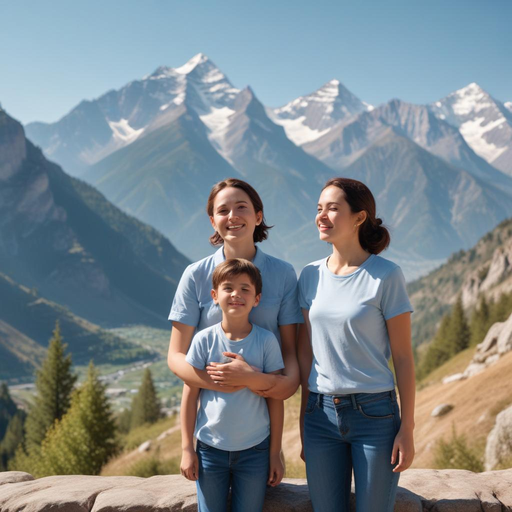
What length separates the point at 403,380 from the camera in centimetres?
595

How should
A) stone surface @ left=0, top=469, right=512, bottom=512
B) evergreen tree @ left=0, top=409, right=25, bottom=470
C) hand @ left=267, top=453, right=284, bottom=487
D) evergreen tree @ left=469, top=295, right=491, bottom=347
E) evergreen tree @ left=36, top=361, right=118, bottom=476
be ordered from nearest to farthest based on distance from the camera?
hand @ left=267, top=453, right=284, bottom=487, stone surface @ left=0, top=469, right=512, bottom=512, evergreen tree @ left=36, top=361, right=118, bottom=476, evergreen tree @ left=469, top=295, right=491, bottom=347, evergreen tree @ left=0, top=409, right=25, bottom=470

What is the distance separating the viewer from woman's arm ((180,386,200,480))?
20.1ft

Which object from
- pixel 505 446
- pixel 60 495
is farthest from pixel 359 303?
pixel 505 446

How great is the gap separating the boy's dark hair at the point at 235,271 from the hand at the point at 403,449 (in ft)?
6.53

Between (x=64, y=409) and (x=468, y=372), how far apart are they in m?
34.5

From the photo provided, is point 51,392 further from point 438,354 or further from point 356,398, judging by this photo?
point 356,398

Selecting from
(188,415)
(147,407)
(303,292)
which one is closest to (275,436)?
(188,415)

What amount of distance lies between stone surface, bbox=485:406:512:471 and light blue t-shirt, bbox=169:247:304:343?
15863 millimetres

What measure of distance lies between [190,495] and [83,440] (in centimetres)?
3528

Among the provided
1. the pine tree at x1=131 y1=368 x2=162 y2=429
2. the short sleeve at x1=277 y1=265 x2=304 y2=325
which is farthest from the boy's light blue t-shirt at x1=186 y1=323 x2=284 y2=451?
the pine tree at x1=131 y1=368 x2=162 y2=429

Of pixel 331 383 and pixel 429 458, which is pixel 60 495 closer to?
pixel 331 383

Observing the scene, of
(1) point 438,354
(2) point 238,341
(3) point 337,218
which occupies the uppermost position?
(1) point 438,354

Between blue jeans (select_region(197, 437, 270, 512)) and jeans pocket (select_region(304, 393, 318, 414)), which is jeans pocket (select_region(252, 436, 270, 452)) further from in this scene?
jeans pocket (select_region(304, 393, 318, 414))

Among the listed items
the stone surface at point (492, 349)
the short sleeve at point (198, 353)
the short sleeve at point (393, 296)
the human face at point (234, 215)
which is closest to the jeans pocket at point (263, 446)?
the short sleeve at point (198, 353)
